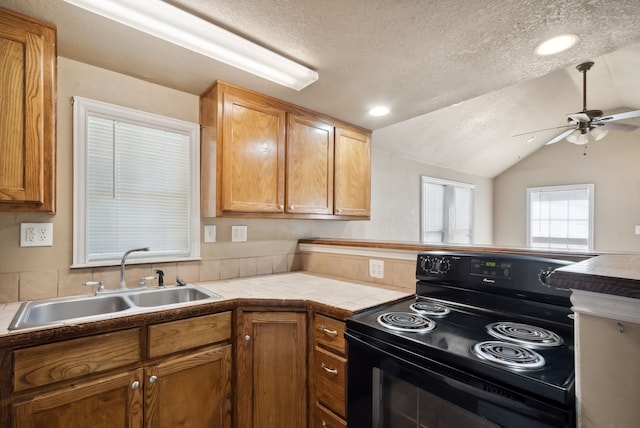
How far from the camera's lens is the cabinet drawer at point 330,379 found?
136 cm

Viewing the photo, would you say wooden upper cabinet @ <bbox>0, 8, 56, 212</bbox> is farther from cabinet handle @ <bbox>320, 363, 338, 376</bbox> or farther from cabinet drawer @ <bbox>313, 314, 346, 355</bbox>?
cabinet handle @ <bbox>320, 363, 338, 376</bbox>

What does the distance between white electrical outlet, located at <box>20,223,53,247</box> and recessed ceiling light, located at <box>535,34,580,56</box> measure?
8.61ft

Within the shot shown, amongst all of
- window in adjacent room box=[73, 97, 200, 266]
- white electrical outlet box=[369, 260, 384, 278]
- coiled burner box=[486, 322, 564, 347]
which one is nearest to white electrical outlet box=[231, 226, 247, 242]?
window in adjacent room box=[73, 97, 200, 266]

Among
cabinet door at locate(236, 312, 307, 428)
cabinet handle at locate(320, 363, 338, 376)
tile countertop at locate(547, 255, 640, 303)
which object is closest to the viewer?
tile countertop at locate(547, 255, 640, 303)

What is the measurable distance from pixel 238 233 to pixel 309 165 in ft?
2.40

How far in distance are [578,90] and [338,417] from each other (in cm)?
533

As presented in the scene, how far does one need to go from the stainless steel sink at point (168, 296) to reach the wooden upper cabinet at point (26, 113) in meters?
0.64

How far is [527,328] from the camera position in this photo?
1.13 metres

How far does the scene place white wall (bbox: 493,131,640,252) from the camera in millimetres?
4980

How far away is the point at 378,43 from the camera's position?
141 centimetres

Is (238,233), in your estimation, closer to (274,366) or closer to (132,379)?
(274,366)

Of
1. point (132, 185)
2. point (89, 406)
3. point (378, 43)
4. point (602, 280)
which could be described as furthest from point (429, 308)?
point (132, 185)

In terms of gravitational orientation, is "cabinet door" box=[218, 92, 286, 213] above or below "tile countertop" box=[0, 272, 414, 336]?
above

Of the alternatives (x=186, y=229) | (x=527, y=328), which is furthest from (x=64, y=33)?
(x=527, y=328)
